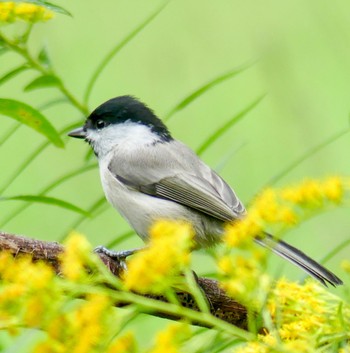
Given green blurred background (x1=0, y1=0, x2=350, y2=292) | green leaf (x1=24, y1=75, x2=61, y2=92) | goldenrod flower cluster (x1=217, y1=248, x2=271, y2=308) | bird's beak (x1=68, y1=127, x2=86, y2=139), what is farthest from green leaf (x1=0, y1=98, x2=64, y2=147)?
green blurred background (x1=0, y1=0, x2=350, y2=292)

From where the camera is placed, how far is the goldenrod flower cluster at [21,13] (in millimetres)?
1851

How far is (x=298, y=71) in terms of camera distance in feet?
18.0

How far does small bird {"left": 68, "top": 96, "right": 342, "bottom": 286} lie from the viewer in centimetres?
293

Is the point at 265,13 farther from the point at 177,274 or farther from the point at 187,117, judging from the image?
the point at 177,274

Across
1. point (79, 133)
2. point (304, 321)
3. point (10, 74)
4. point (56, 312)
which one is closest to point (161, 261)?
point (56, 312)

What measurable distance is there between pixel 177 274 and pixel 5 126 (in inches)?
158

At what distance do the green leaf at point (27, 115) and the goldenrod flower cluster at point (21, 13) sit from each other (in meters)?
0.17

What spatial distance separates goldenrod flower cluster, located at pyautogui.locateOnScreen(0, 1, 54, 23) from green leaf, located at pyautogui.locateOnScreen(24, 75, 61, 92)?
0.18 metres

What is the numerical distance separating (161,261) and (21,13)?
109 centimetres

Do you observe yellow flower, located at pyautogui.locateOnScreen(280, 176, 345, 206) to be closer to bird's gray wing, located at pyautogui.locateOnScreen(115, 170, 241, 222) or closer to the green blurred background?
bird's gray wing, located at pyautogui.locateOnScreen(115, 170, 241, 222)

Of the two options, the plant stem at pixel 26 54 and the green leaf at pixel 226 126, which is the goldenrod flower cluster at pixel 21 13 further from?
the green leaf at pixel 226 126

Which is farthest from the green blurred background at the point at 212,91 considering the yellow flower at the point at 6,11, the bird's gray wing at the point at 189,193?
the yellow flower at the point at 6,11

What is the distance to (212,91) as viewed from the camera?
18.9ft

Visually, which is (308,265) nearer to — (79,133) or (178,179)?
(178,179)
